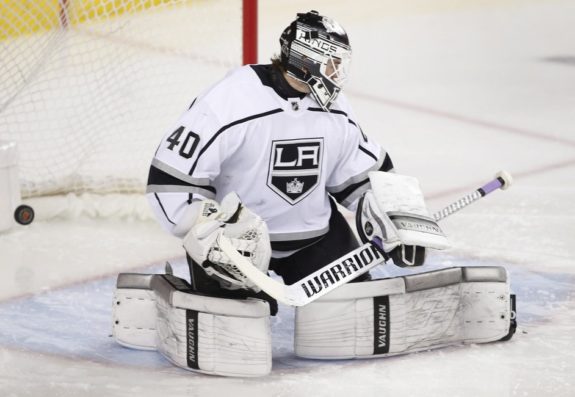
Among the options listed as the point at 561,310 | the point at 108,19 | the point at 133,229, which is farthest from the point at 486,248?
the point at 108,19

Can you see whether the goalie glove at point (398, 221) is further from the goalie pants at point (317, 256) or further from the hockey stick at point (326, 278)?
the goalie pants at point (317, 256)

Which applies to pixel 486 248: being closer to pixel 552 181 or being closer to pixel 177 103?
pixel 552 181

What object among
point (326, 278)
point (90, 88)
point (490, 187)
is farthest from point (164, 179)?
point (90, 88)

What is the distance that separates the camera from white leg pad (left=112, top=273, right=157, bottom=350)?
3.04 meters

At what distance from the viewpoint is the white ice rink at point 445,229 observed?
9.37ft

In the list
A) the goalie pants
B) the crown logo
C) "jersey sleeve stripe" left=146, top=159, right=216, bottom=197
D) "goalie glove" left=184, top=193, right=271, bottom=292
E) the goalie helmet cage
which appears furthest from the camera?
the goalie helmet cage

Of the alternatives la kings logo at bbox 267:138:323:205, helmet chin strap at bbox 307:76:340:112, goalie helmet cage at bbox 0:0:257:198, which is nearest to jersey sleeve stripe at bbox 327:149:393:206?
la kings logo at bbox 267:138:323:205

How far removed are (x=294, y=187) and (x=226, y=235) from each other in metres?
0.30

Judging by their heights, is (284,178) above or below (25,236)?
above

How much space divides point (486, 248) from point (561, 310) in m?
0.58

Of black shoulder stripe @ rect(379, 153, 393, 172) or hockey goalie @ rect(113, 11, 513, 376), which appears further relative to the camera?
black shoulder stripe @ rect(379, 153, 393, 172)

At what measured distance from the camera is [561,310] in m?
3.30

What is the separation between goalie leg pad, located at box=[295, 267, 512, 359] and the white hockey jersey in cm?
25

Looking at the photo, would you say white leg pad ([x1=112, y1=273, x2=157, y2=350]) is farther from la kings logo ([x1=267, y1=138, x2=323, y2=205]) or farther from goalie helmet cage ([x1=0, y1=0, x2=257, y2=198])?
goalie helmet cage ([x1=0, y1=0, x2=257, y2=198])
